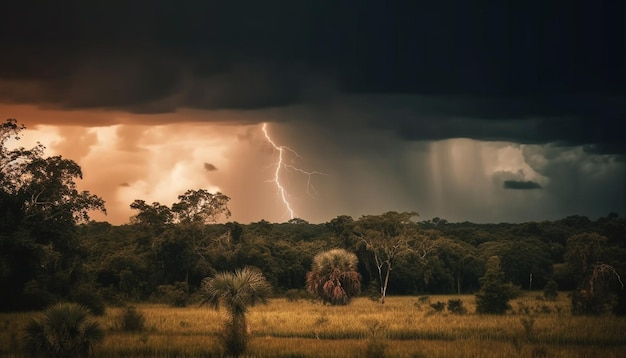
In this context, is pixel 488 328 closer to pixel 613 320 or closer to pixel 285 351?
pixel 613 320

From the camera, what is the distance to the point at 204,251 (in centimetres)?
8362

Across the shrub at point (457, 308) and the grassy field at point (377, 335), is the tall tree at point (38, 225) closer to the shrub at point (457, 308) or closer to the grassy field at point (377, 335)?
the grassy field at point (377, 335)

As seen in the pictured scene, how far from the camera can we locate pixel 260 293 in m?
34.5

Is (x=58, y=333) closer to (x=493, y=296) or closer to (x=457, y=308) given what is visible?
(x=457, y=308)

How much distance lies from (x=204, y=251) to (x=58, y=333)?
2239 inches

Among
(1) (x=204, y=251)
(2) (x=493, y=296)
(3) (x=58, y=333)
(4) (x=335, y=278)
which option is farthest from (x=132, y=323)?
(1) (x=204, y=251)

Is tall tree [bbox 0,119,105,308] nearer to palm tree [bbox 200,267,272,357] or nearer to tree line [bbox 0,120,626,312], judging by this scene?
tree line [bbox 0,120,626,312]

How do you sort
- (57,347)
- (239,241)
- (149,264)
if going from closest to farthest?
(57,347) < (149,264) < (239,241)

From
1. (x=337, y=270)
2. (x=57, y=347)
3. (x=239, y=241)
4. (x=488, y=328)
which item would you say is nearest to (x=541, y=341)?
(x=488, y=328)

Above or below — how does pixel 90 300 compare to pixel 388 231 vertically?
below

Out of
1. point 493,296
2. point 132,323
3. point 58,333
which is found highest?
point 493,296

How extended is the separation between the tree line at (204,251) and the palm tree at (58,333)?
23437 mm

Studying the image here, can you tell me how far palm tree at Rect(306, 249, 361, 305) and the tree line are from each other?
6545mm

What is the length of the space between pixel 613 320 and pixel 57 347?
34.4m
